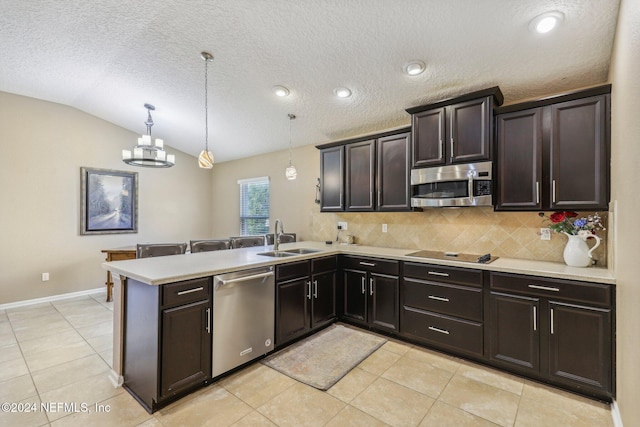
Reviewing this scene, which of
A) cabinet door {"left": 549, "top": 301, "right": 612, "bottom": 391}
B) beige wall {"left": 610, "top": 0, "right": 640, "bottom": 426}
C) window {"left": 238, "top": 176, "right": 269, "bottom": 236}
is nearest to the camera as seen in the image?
beige wall {"left": 610, "top": 0, "right": 640, "bottom": 426}

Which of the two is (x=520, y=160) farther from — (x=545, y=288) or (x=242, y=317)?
(x=242, y=317)

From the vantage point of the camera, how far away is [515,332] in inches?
90.1

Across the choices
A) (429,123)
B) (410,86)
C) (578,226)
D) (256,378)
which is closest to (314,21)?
(410,86)

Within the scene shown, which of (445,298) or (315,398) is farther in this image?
(445,298)

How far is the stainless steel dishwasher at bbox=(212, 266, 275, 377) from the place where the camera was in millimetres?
2192

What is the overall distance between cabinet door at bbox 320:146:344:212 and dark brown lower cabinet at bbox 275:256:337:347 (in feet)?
2.73

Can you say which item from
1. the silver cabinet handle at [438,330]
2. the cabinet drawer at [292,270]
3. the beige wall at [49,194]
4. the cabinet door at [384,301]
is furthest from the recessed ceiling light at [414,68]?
the beige wall at [49,194]

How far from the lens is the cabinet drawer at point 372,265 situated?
2.98 metres

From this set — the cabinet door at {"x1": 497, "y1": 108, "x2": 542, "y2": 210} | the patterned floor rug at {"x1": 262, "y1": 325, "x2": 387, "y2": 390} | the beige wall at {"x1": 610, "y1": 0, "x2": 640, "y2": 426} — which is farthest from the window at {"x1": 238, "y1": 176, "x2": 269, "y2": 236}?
the beige wall at {"x1": 610, "y1": 0, "x2": 640, "y2": 426}

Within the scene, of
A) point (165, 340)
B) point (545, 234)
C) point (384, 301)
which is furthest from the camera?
point (384, 301)

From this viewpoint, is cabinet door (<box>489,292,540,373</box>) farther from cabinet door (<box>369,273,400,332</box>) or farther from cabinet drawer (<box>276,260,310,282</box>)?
cabinet drawer (<box>276,260,310,282</box>)

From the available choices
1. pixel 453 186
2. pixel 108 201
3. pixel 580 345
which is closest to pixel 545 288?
pixel 580 345

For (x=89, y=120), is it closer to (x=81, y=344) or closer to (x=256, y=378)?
(x=81, y=344)

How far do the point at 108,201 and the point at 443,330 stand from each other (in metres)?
5.61
